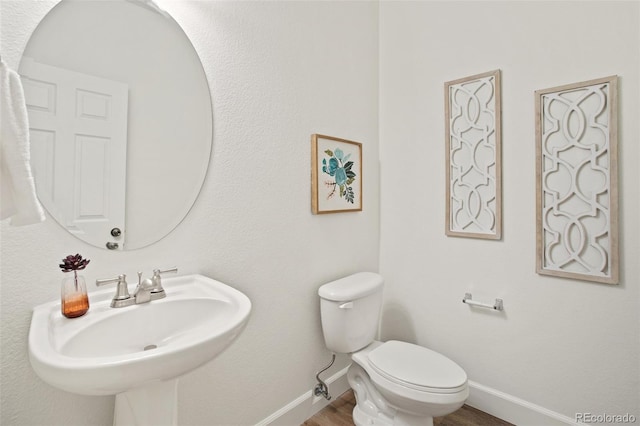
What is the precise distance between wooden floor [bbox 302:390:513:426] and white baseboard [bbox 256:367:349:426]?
33mm

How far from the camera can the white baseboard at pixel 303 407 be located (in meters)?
1.49

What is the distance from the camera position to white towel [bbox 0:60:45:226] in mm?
641

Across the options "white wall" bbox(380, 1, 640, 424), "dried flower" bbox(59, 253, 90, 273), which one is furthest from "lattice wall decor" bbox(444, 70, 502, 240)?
"dried flower" bbox(59, 253, 90, 273)

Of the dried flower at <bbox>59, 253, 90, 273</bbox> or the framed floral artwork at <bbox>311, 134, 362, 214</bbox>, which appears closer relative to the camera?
the dried flower at <bbox>59, 253, 90, 273</bbox>

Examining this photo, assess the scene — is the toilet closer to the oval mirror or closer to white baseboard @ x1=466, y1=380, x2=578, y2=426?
white baseboard @ x1=466, y1=380, x2=578, y2=426

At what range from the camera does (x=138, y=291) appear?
97cm

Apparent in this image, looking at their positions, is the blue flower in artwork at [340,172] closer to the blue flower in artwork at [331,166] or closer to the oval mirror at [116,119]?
the blue flower in artwork at [331,166]

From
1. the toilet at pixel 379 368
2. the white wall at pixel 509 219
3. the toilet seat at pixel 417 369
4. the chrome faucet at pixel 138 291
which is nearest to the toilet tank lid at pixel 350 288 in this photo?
the toilet at pixel 379 368

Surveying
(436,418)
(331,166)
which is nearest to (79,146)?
(331,166)

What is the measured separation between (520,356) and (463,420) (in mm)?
451

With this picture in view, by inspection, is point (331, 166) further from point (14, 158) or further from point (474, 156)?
point (14, 158)

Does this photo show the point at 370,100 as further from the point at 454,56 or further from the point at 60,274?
the point at 60,274

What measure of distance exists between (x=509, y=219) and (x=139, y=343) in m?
Answer: 1.73

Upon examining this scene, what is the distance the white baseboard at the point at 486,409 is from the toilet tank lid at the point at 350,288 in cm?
55
